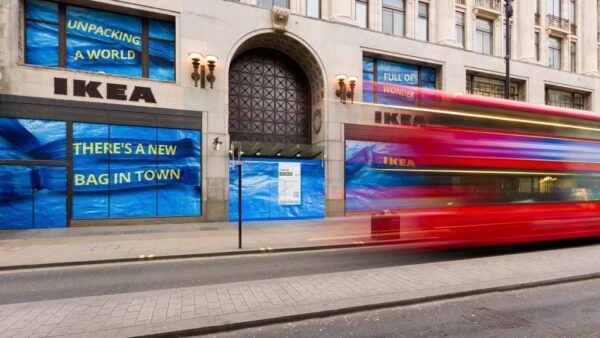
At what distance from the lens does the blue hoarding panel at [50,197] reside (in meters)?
14.6

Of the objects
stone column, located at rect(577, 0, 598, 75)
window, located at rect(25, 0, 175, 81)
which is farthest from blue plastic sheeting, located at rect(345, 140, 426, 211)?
stone column, located at rect(577, 0, 598, 75)

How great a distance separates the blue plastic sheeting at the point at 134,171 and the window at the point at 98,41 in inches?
114

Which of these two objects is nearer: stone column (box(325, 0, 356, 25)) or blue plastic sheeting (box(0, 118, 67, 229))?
blue plastic sheeting (box(0, 118, 67, 229))

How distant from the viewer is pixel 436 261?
8727 millimetres

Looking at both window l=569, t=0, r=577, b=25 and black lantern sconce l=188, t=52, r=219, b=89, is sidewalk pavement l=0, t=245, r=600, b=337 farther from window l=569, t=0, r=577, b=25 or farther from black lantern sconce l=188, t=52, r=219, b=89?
window l=569, t=0, r=577, b=25

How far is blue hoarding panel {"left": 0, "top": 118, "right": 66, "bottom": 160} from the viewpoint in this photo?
46.5ft

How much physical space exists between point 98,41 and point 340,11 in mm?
12492

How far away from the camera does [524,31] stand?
2567cm

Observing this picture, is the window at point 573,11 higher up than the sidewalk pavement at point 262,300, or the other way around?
the window at point 573,11

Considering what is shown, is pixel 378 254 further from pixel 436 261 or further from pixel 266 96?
pixel 266 96

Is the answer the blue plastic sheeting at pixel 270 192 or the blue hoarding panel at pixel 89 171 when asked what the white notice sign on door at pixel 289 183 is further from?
the blue hoarding panel at pixel 89 171

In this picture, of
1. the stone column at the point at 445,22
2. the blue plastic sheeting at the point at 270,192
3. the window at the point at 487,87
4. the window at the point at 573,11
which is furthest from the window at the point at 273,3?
the window at the point at 573,11

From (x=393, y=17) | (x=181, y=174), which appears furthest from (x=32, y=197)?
(x=393, y=17)

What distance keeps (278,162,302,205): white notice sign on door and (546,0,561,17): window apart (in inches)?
987
